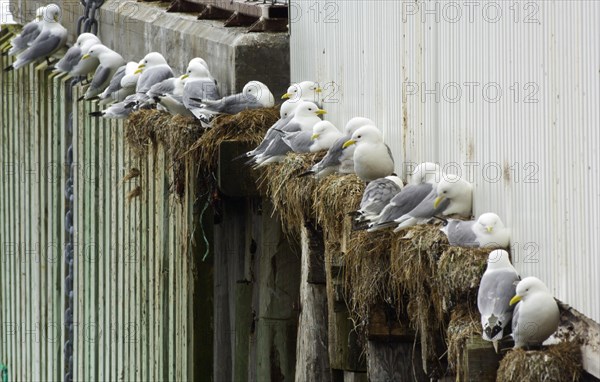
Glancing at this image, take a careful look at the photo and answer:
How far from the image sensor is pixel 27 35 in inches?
566

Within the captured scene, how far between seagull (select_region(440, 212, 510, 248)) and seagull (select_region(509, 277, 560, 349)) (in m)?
0.57

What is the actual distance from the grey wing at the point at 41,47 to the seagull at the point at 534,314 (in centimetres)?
916

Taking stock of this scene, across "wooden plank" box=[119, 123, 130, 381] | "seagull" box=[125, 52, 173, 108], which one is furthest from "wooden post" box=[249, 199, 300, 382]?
"wooden plank" box=[119, 123, 130, 381]

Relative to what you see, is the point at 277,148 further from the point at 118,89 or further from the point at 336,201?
the point at 118,89

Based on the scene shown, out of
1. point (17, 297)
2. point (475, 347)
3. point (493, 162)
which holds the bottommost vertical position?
point (17, 297)

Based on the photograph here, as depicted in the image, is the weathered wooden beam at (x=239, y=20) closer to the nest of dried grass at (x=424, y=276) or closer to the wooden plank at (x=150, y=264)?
the wooden plank at (x=150, y=264)

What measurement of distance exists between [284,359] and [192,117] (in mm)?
1794

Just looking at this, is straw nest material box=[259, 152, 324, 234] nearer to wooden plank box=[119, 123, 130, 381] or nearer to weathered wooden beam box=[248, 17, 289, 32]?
Answer: weathered wooden beam box=[248, 17, 289, 32]

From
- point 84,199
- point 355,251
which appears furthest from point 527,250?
point 84,199

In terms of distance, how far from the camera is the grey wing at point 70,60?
13102 mm

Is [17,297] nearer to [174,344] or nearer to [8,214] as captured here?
[8,214]

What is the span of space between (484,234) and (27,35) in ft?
30.1

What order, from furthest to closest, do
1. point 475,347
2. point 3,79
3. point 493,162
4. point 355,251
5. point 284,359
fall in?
1. point 3,79
2. point 284,359
3. point 355,251
4. point 493,162
5. point 475,347

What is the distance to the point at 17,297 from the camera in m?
14.5
